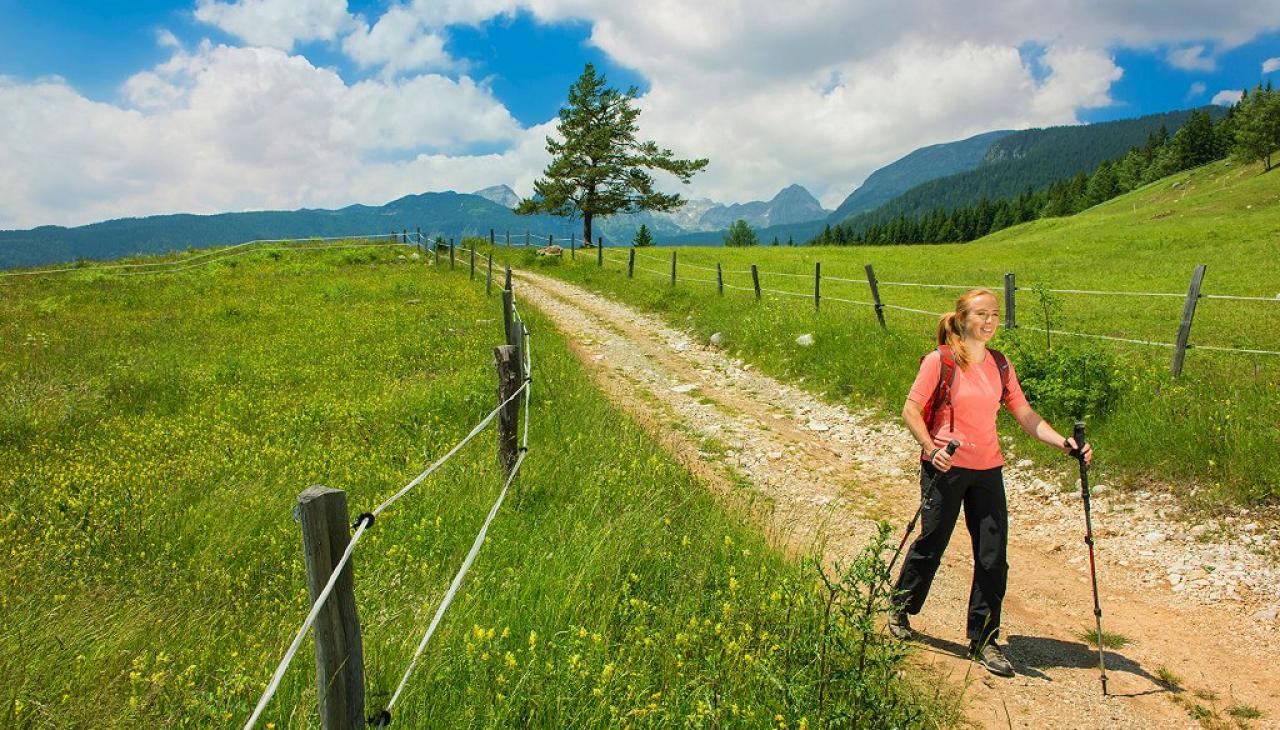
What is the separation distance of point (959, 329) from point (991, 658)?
7.50 feet

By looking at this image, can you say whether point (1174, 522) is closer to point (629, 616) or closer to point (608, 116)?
point (629, 616)

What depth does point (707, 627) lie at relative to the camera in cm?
378

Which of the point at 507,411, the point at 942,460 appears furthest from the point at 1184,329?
the point at 507,411

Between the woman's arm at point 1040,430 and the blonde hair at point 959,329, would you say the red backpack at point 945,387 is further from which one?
the woman's arm at point 1040,430

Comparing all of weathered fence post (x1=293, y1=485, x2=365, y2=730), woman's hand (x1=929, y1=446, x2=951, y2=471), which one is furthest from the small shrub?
weathered fence post (x1=293, y1=485, x2=365, y2=730)

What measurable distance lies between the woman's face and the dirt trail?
82.1 inches

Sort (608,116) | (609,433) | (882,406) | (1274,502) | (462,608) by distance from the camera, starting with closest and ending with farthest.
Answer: (462,608)
(1274,502)
(609,433)
(882,406)
(608,116)

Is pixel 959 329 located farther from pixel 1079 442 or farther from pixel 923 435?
pixel 1079 442

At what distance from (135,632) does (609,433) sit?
15.8 ft

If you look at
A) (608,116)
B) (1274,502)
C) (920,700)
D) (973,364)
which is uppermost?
(608,116)

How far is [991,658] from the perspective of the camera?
436cm

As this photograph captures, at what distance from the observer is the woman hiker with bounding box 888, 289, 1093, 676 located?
4332 mm

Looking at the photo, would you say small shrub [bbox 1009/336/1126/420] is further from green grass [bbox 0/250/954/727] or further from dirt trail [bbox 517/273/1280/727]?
green grass [bbox 0/250/954/727]

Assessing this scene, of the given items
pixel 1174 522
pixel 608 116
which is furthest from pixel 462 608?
pixel 608 116
